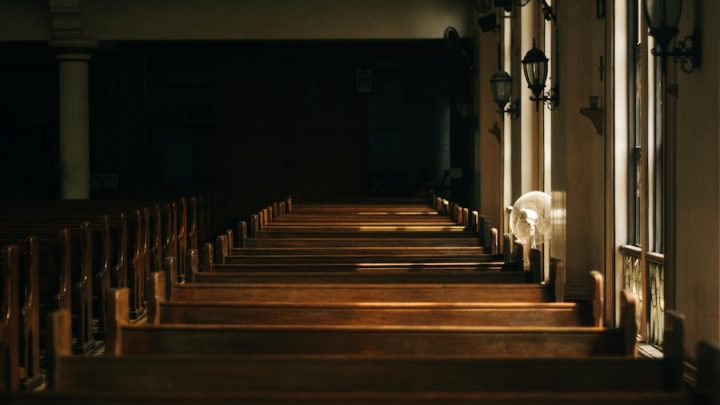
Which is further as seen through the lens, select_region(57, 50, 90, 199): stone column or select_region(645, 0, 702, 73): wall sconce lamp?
select_region(57, 50, 90, 199): stone column

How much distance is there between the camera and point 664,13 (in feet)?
16.7

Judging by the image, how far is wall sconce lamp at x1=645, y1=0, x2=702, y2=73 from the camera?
198 inches

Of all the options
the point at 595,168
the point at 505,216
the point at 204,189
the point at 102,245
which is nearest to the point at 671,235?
the point at 595,168

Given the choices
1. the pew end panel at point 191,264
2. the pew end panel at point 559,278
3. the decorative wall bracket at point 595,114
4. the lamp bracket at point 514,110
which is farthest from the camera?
the lamp bracket at point 514,110

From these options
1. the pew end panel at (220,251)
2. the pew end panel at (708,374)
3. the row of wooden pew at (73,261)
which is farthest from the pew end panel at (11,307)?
the pew end panel at (708,374)

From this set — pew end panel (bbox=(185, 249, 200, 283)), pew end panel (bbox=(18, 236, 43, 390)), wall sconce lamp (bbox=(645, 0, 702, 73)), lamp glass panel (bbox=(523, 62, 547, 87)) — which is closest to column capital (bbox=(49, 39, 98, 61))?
lamp glass panel (bbox=(523, 62, 547, 87))

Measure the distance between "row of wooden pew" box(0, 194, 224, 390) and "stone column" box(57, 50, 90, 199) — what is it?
10.5 feet

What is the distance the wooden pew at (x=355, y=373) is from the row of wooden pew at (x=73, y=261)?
1.78m

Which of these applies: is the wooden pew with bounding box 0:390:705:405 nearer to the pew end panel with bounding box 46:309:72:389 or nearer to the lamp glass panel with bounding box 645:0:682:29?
the pew end panel with bounding box 46:309:72:389

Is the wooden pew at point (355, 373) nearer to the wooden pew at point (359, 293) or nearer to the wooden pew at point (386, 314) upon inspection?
the wooden pew at point (386, 314)

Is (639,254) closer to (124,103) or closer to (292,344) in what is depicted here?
(292,344)

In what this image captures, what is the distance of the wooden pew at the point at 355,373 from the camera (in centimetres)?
303

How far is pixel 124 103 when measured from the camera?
55.3 feet

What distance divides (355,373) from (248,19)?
484 inches
